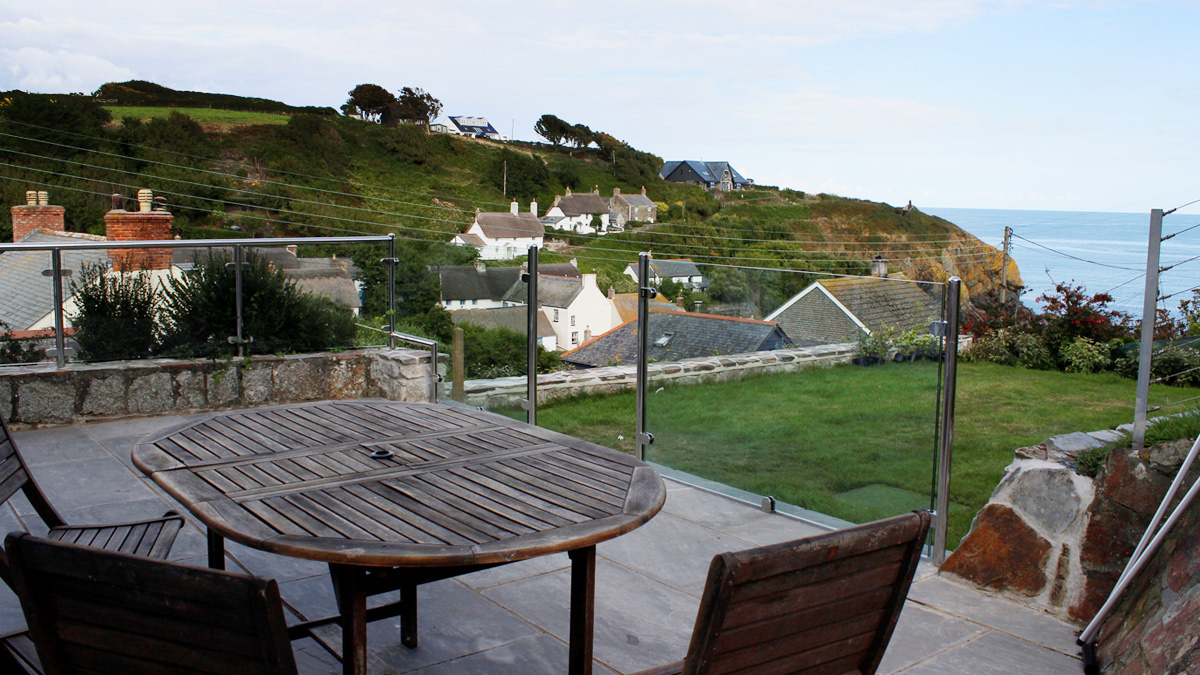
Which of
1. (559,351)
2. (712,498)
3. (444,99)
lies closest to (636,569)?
(712,498)

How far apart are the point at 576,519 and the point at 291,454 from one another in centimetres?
102

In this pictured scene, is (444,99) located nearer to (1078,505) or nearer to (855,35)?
(855,35)

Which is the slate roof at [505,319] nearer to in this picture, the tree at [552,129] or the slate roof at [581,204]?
the slate roof at [581,204]

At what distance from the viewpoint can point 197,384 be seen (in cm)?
551

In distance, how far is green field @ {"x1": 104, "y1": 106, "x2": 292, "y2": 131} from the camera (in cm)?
6150

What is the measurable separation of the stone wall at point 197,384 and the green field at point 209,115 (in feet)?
210

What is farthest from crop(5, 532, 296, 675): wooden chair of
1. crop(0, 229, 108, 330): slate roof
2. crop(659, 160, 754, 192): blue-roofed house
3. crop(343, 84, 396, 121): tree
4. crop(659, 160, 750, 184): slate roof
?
crop(659, 160, 750, 184): slate roof

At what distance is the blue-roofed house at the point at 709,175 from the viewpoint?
101688mm

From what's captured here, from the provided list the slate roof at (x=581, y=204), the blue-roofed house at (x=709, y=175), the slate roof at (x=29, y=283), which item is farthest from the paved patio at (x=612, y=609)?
the blue-roofed house at (x=709, y=175)

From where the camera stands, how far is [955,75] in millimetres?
46250

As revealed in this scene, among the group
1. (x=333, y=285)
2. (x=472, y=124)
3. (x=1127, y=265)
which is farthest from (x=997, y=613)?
(x=472, y=124)

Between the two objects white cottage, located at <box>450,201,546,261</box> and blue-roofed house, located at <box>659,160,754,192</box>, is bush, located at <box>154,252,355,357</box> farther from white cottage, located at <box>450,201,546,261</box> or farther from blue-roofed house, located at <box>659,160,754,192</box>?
blue-roofed house, located at <box>659,160,754,192</box>

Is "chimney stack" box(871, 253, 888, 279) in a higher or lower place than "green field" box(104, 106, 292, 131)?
lower

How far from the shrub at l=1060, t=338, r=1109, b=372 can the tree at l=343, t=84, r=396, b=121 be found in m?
83.6
